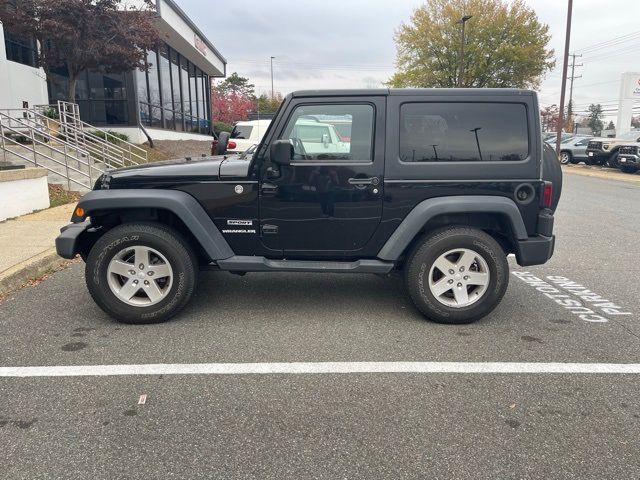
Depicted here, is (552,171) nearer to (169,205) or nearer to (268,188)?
(268,188)

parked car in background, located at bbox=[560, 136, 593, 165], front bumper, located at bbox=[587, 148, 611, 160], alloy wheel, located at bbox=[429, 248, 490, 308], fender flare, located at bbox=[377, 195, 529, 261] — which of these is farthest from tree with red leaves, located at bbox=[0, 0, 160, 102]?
parked car in background, located at bbox=[560, 136, 593, 165]

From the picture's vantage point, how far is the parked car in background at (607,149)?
906 inches

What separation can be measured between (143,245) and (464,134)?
2.76 metres

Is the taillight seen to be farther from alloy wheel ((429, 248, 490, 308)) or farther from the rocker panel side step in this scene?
the rocker panel side step

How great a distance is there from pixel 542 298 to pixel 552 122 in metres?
84.1

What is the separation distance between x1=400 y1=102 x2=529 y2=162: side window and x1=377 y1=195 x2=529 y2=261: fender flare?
1.10 ft

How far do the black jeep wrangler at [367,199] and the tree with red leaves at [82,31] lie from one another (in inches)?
429

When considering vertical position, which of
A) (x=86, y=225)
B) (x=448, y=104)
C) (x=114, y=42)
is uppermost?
(x=114, y=42)

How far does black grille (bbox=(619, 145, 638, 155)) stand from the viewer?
69.8ft

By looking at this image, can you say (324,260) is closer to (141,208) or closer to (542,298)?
(141,208)

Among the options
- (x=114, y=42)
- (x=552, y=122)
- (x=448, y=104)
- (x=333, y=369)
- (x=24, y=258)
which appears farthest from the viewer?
(x=552, y=122)

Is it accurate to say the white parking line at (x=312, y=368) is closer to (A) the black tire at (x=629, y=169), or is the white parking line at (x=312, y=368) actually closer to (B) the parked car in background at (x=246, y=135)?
(B) the parked car in background at (x=246, y=135)

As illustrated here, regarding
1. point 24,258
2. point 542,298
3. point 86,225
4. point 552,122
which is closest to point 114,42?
point 24,258

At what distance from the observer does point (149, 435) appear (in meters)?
2.70
